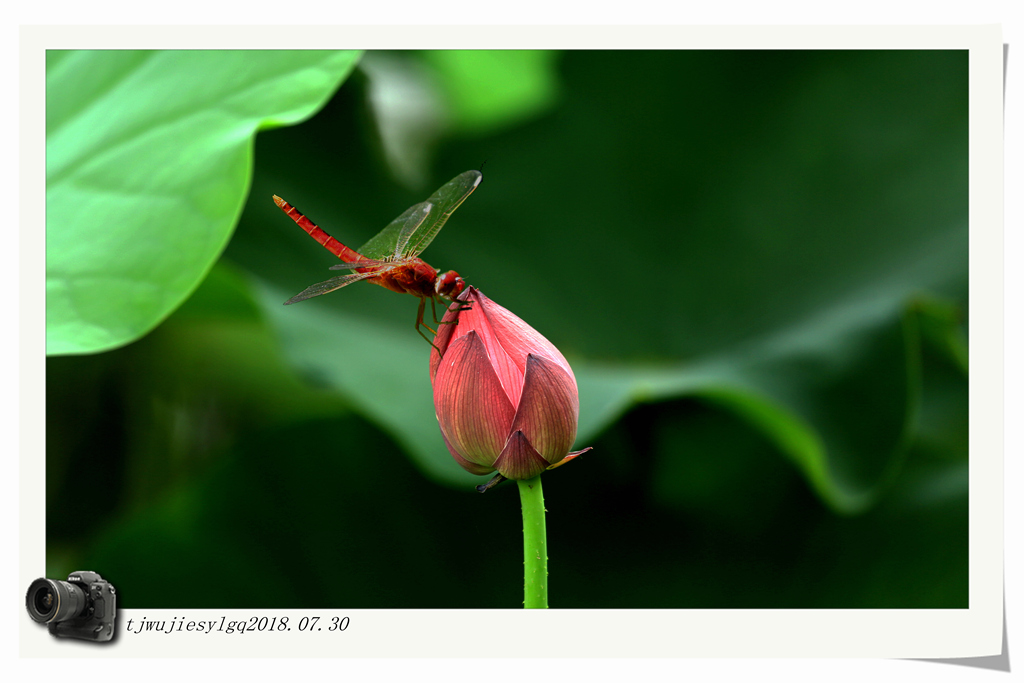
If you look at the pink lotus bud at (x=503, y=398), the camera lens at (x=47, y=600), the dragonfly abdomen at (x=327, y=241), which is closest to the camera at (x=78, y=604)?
the camera lens at (x=47, y=600)

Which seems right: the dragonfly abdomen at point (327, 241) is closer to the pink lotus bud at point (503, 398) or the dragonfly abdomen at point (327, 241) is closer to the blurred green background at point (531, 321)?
the blurred green background at point (531, 321)

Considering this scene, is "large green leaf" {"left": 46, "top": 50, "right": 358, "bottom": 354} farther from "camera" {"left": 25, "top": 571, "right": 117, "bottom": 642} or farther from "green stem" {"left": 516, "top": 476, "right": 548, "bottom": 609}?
"green stem" {"left": 516, "top": 476, "right": 548, "bottom": 609}

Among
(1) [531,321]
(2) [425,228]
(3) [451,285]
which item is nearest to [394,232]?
(2) [425,228]

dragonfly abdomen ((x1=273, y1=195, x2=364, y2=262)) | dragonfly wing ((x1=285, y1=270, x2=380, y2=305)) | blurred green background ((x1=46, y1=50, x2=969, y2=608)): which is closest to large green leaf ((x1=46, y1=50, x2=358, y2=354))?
blurred green background ((x1=46, y1=50, x2=969, y2=608))

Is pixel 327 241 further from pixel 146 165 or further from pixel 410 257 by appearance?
pixel 146 165
